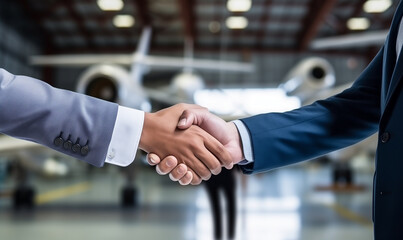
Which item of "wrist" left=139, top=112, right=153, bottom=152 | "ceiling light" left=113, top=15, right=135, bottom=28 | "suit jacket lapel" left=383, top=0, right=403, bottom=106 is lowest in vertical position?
"wrist" left=139, top=112, right=153, bottom=152

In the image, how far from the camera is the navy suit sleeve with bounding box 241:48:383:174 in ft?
6.23

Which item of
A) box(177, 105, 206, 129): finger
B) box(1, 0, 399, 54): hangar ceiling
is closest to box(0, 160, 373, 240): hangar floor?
box(177, 105, 206, 129): finger

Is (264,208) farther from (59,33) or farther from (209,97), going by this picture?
(59,33)

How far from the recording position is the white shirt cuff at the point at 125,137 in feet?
5.91

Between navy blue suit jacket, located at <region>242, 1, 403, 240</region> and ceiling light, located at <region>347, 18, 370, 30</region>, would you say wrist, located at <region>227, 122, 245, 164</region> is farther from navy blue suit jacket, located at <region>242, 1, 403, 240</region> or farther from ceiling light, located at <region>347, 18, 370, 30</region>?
ceiling light, located at <region>347, 18, 370, 30</region>

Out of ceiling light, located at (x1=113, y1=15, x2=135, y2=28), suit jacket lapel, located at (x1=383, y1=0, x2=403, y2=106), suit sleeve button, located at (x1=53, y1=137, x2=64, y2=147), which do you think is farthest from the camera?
ceiling light, located at (x1=113, y1=15, x2=135, y2=28)

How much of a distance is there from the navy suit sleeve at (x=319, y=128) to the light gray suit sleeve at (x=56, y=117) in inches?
25.0

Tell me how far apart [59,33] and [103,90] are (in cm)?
2079

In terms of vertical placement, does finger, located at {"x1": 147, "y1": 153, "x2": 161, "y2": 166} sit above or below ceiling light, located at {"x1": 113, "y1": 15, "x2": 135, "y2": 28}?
below

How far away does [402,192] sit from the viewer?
1.37 metres

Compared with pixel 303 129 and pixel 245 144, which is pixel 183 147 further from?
pixel 303 129

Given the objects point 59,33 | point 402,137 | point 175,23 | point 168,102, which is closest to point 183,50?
point 175,23

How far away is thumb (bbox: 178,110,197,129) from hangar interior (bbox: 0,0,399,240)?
336cm

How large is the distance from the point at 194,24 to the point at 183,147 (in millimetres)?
24274
